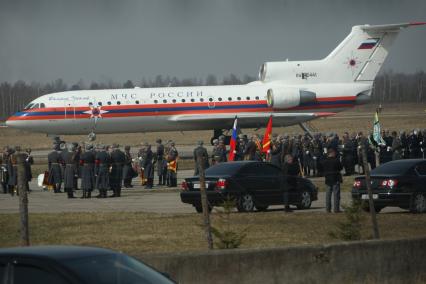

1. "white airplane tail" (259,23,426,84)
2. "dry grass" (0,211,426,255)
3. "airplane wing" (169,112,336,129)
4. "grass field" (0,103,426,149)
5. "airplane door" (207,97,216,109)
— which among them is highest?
"white airplane tail" (259,23,426,84)

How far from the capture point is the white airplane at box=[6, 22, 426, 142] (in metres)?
48.0

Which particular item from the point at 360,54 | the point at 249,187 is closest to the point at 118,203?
the point at 249,187

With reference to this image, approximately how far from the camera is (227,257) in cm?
1154

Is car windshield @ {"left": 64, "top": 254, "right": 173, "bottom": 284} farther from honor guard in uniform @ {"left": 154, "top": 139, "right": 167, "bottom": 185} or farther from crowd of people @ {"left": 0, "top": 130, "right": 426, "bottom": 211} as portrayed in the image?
honor guard in uniform @ {"left": 154, "top": 139, "right": 167, "bottom": 185}

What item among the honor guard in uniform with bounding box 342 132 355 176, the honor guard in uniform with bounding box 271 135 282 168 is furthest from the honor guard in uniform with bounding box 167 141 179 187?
the honor guard in uniform with bounding box 342 132 355 176

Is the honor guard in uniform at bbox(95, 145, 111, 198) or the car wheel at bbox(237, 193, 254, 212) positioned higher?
the honor guard in uniform at bbox(95, 145, 111, 198)

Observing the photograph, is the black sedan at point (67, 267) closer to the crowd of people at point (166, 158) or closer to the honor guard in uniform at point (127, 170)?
the crowd of people at point (166, 158)

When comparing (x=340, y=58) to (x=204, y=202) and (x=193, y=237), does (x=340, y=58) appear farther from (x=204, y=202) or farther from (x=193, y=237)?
(x=204, y=202)

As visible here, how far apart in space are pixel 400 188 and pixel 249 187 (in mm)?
3477

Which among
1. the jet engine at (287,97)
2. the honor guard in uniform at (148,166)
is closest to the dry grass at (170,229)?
the honor guard in uniform at (148,166)

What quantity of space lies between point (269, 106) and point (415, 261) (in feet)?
125

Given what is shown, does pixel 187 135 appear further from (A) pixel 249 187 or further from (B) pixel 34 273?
(B) pixel 34 273

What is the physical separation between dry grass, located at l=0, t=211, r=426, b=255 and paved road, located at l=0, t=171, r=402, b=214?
73.5 inches

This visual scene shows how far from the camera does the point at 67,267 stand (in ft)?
24.7
